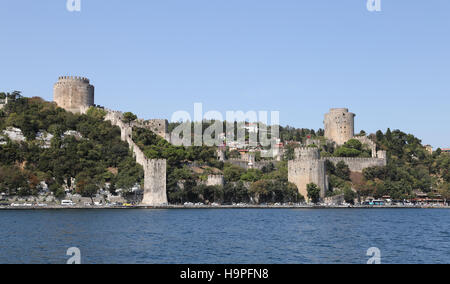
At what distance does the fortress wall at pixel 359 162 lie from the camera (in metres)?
58.9

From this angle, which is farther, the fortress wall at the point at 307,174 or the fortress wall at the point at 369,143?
the fortress wall at the point at 369,143

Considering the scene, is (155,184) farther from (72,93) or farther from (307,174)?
(72,93)

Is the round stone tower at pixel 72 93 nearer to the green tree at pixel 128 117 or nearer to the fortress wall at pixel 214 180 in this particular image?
the green tree at pixel 128 117

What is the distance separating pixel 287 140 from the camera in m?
92.1

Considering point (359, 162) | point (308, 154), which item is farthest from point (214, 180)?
point (359, 162)

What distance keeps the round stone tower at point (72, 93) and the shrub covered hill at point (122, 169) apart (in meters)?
1.14

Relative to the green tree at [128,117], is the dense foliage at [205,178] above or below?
below

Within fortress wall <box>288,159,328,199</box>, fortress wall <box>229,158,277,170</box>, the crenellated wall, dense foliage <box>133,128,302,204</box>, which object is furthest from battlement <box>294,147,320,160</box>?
the crenellated wall

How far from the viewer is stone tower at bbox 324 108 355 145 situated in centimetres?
7019

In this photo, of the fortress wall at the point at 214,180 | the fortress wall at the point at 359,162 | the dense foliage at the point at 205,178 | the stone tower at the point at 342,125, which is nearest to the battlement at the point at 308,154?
the dense foliage at the point at 205,178

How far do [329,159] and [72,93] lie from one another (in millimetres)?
26475

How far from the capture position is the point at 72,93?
57.3 metres

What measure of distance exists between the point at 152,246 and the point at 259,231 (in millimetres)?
7650

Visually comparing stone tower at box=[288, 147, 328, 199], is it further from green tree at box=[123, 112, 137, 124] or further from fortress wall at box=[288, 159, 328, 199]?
green tree at box=[123, 112, 137, 124]
